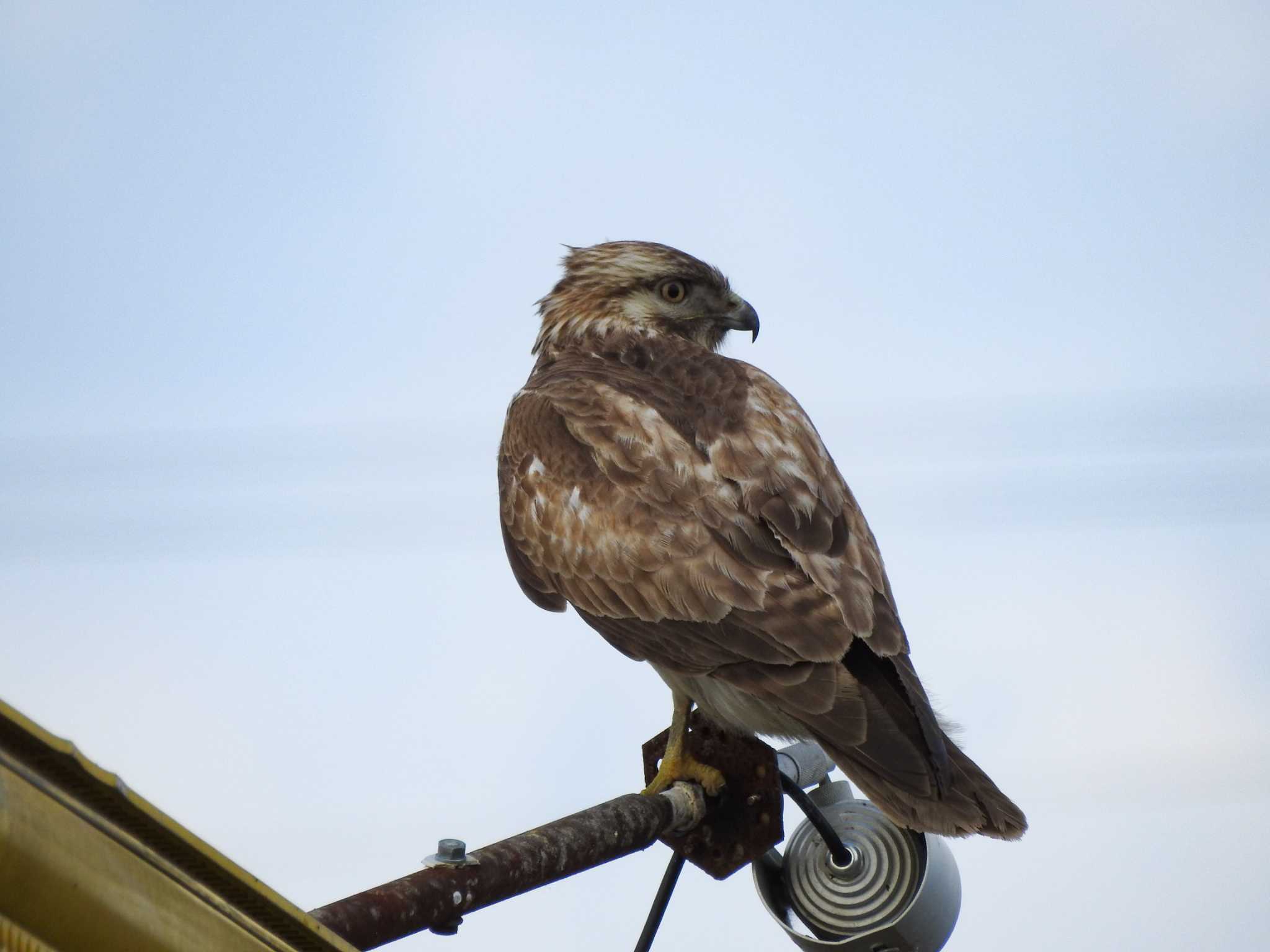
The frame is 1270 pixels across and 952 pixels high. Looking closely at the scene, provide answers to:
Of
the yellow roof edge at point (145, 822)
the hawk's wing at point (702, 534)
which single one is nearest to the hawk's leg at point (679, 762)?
the hawk's wing at point (702, 534)

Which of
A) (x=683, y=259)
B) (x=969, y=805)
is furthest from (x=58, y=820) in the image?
(x=683, y=259)

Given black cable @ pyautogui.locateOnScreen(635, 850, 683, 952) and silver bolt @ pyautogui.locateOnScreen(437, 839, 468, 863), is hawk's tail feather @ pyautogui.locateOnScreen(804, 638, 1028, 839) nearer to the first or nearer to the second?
black cable @ pyautogui.locateOnScreen(635, 850, 683, 952)

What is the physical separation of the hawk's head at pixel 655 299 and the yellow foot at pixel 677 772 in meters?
2.33

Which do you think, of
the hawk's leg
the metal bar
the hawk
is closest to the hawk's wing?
the hawk

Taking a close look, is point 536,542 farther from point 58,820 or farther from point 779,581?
point 58,820

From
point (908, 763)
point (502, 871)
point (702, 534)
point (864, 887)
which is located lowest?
point (502, 871)

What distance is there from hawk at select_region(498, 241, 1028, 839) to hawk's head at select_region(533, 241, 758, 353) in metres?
0.49

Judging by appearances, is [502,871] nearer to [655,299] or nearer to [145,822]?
[145,822]

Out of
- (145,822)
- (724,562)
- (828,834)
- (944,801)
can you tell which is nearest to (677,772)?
(724,562)

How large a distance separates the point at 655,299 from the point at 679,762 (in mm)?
2576

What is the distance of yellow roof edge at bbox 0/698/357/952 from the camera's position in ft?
4.49

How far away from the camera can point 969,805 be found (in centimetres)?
451

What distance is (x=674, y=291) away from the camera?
7.14 meters

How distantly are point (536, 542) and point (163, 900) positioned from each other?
444cm
